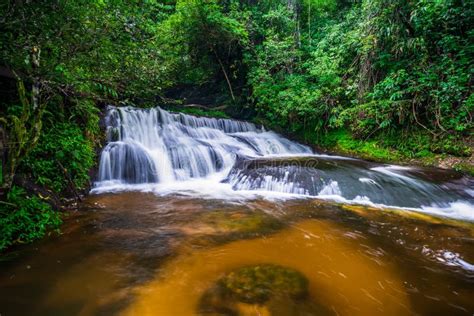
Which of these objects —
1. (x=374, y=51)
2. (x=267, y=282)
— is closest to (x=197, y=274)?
(x=267, y=282)

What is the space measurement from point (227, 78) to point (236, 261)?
12.4m

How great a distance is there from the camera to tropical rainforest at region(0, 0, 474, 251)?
3.31 meters

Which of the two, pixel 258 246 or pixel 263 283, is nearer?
pixel 263 283

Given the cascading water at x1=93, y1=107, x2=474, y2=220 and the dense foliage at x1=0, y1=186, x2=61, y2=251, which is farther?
the cascading water at x1=93, y1=107, x2=474, y2=220

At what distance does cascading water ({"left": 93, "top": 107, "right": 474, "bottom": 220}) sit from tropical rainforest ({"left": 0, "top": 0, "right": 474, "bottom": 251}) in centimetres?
73

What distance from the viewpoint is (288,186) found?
19.7 feet

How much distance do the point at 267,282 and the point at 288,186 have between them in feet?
12.0

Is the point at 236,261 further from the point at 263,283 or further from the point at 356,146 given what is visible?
the point at 356,146

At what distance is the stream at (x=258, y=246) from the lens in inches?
90.0

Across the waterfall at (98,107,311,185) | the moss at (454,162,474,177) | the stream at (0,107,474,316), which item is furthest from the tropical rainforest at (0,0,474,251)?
the stream at (0,107,474,316)

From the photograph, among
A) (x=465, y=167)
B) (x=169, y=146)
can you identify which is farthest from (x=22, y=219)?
(x=465, y=167)

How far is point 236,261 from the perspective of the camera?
114 inches

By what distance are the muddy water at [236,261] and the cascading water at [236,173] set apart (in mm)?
1023

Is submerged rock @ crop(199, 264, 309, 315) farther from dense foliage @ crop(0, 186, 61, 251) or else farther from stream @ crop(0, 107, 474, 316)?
dense foliage @ crop(0, 186, 61, 251)
